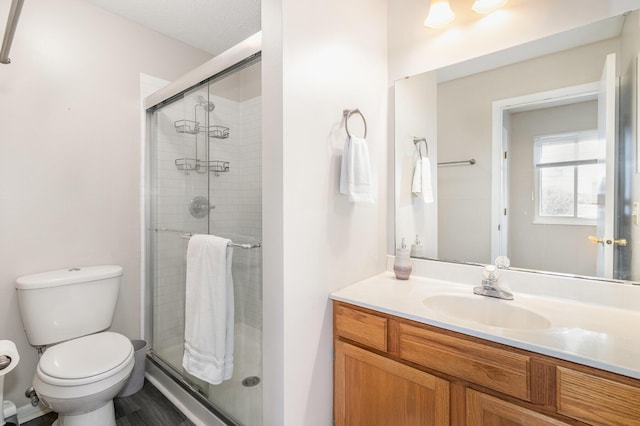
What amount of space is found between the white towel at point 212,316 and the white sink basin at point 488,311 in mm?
932

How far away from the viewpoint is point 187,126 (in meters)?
1.96

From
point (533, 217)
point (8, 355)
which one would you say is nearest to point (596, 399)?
point (533, 217)

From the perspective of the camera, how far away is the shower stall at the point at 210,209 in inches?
58.3

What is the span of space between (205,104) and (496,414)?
6.59ft

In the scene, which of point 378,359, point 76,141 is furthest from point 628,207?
point 76,141

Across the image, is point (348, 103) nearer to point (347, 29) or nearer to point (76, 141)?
→ point (347, 29)

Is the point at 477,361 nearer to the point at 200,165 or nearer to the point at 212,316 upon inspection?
the point at 212,316

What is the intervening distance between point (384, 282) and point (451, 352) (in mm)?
542

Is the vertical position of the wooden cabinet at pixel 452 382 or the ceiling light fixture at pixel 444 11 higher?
the ceiling light fixture at pixel 444 11

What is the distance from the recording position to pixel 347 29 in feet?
4.66

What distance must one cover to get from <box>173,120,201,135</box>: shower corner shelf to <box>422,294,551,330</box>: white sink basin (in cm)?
167

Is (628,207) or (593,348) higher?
(628,207)

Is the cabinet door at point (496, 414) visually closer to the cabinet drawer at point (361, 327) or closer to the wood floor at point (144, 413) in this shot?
the cabinet drawer at point (361, 327)

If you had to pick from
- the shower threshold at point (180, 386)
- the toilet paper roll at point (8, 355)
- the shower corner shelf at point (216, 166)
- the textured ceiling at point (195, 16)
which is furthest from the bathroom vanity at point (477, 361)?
the textured ceiling at point (195, 16)
